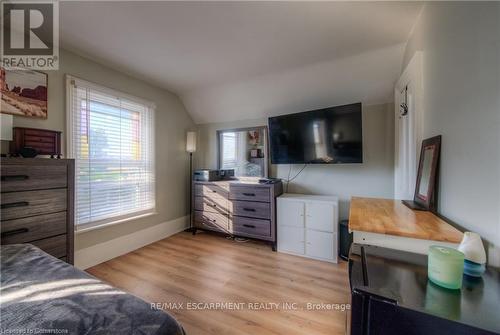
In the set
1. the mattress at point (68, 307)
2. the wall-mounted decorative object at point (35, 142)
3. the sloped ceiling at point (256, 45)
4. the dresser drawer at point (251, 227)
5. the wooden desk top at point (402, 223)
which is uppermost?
the sloped ceiling at point (256, 45)

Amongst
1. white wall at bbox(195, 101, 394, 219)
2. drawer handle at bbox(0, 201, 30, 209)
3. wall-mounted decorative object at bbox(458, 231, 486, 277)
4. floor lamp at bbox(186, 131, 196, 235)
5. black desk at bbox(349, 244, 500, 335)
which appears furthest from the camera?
floor lamp at bbox(186, 131, 196, 235)

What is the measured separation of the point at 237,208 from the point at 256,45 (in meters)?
2.04

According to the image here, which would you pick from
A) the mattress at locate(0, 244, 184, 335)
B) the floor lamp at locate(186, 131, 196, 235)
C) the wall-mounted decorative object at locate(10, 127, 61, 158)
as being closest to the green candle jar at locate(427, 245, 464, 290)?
the mattress at locate(0, 244, 184, 335)

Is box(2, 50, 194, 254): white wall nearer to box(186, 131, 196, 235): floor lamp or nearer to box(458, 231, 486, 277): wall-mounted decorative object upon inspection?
box(186, 131, 196, 235): floor lamp

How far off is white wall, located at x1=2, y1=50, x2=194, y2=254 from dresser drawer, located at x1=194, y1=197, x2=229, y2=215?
398mm

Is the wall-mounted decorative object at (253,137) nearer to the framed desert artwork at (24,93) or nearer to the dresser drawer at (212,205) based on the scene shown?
the dresser drawer at (212,205)

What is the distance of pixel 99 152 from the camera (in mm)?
2404

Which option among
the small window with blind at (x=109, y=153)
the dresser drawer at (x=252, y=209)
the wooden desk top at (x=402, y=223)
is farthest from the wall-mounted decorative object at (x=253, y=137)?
the wooden desk top at (x=402, y=223)

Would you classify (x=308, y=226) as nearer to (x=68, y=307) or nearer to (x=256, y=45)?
(x=256, y=45)

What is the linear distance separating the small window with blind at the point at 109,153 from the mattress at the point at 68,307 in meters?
1.52

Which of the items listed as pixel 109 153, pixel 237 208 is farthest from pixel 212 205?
pixel 109 153

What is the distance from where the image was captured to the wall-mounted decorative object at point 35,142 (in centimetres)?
172

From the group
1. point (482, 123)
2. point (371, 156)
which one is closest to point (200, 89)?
point (371, 156)

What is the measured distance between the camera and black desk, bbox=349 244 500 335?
55cm
